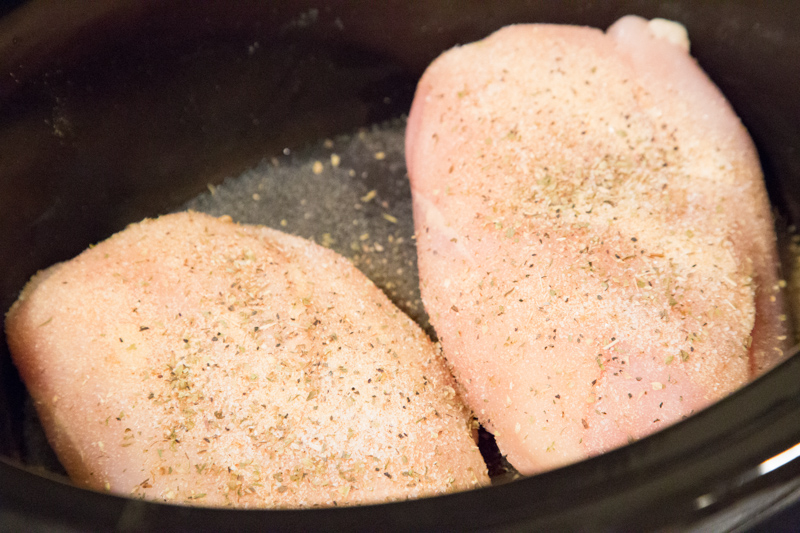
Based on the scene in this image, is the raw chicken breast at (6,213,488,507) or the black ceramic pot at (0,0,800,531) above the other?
the black ceramic pot at (0,0,800,531)

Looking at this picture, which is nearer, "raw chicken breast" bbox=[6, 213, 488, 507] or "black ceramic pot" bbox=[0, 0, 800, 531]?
"raw chicken breast" bbox=[6, 213, 488, 507]

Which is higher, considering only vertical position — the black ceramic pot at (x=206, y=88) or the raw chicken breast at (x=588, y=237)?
the black ceramic pot at (x=206, y=88)

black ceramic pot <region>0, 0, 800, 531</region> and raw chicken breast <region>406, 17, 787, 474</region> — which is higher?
black ceramic pot <region>0, 0, 800, 531</region>

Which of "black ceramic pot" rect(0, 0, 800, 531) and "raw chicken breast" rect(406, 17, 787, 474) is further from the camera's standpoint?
"black ceramic pot" rect(0, 0, 800, 531)

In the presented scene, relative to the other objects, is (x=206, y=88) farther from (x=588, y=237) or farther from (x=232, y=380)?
(x=588, y=237)

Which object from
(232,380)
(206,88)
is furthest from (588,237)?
(206,88)
